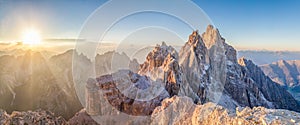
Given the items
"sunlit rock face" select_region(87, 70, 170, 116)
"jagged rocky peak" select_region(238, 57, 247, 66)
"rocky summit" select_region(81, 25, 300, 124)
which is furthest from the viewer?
"jagged rocky peak" select_region(238, 57, 247, 66)

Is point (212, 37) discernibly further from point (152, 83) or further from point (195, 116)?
point (195, 116)

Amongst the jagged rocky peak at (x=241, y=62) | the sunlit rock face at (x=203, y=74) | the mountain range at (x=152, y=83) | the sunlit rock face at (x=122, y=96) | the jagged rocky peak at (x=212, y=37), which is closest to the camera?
the mountain range at (x=152, y=83)

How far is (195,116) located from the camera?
88.5ft

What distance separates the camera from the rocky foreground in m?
17.8

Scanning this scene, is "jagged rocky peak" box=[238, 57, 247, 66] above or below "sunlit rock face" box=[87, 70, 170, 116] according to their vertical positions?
above

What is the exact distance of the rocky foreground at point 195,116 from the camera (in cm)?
1777

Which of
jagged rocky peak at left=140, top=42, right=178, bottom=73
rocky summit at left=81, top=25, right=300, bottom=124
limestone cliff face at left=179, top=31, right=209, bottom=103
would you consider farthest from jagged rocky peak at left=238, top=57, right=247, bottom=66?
jagged rocky peak at left=140, top=42, right=178, bottom=73

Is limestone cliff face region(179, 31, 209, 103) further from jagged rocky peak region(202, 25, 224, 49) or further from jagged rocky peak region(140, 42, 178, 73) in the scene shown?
jagged rocky peak region(202, 25, 224, 49)

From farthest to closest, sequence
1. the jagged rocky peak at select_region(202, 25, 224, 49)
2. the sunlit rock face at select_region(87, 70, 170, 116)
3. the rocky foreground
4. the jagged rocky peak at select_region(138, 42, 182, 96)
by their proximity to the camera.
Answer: the jagged rocky peak at select_region(202, 25, 224, 49), the jagged rocky peak at select_region(138, 42, 182, 96), the sunlit rock face at select_region(87, 70, 170, 116), the rocky foreground

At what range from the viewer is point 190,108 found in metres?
33.2

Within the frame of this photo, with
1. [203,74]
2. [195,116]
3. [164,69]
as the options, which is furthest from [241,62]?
[195,116]

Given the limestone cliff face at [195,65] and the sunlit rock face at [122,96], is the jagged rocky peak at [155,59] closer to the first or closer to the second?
the limestone cliff face at [195,65]

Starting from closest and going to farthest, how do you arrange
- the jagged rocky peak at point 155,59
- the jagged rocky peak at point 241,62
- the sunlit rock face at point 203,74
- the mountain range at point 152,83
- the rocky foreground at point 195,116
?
the rocky foreground at point 195,116 < the mountain range at point 152,83 < the sunlit rock face at point 203,74 < the jagged rocky peak at point 155,59 < the jagged rocky peak at point 241,62

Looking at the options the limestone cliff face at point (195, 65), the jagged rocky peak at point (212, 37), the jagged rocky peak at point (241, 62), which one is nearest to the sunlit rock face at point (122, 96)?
the limestone cliff face at point (195, 65)
